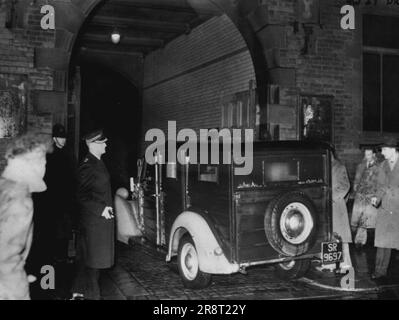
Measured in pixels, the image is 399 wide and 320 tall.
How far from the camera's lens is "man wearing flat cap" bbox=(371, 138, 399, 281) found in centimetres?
667

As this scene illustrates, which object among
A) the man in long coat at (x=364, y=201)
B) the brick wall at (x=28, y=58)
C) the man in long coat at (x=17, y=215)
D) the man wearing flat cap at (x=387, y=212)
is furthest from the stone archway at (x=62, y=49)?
the man in long coat at (x=364, y=201)

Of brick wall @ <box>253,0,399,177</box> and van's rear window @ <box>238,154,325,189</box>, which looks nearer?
van's rear window @ <box>238,154,325,189</box>

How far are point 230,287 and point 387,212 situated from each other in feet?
8.28

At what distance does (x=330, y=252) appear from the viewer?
5969mm

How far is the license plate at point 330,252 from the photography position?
593 cm

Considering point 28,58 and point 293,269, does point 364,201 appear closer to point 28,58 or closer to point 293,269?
point 293,269

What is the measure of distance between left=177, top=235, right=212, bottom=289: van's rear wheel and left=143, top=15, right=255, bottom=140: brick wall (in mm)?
5737

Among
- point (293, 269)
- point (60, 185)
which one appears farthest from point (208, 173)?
point (60, 185)

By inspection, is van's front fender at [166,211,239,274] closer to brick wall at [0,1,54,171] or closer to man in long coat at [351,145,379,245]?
brick wall at [0,1,54,171]

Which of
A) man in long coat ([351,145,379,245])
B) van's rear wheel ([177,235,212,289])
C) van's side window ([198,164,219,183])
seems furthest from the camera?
man in long coat ([351,145,379,245])

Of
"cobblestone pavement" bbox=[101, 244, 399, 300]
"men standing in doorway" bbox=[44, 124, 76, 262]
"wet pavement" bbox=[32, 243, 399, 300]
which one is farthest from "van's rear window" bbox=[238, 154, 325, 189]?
"men standing in doorway" bbox=[44, 124, 76, 262]

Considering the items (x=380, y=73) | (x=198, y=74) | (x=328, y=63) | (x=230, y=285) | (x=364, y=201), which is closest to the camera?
(x=230, y=285)

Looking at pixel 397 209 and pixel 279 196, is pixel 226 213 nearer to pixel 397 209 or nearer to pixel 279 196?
pixel 279 196
